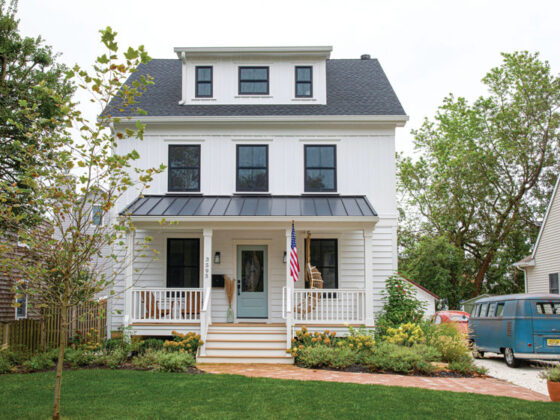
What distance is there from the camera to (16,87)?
1384 cm

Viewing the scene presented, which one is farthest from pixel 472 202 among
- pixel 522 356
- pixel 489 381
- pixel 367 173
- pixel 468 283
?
pixel 489 381

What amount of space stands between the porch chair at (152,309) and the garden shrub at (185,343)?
0.74 metres

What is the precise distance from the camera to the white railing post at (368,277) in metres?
13.6

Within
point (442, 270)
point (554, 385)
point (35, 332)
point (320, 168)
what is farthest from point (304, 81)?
point (442, 270)

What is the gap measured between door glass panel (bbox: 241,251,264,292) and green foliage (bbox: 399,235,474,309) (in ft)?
54.6

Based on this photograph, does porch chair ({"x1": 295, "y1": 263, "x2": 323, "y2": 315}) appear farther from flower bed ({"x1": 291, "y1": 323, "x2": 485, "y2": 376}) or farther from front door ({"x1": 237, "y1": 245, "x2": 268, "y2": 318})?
front door ({"x1": 237, "y1": 245, "x2": 268, "y2": 318})

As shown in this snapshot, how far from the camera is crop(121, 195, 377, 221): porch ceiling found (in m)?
14.0

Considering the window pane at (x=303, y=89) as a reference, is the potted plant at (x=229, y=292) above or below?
below

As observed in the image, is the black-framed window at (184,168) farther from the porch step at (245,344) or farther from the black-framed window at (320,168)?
the porch step at (245,344)

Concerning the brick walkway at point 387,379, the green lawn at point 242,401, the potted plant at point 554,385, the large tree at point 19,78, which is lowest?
the brick walkway at point 387,379

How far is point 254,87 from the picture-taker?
55.7 feet

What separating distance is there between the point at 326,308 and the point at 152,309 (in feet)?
15.4

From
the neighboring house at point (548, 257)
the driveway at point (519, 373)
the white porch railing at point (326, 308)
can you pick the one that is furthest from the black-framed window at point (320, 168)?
the neighboring house at point (548, 257)

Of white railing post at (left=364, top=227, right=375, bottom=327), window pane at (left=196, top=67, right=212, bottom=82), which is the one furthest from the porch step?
window pane at (left=196, top=67, right=212, bottom=82)
